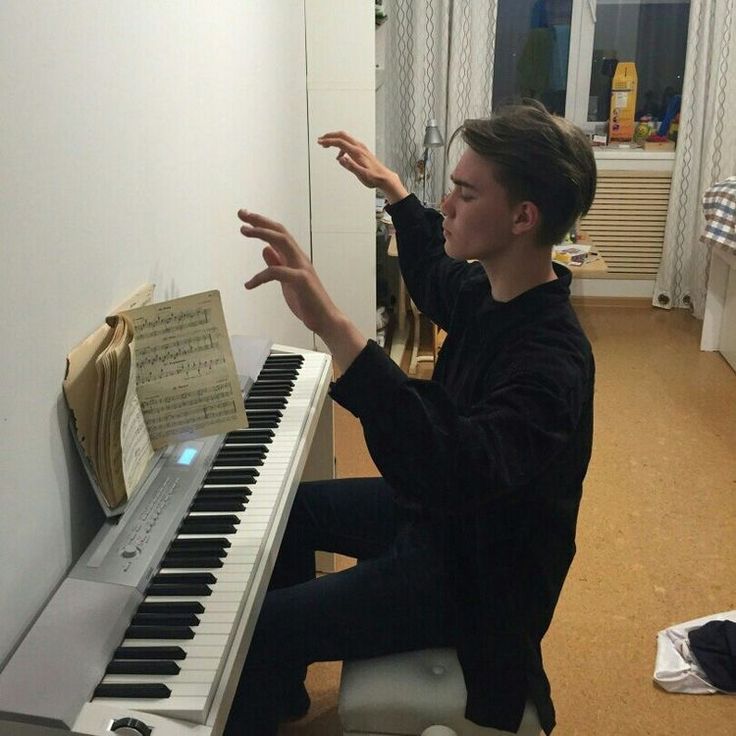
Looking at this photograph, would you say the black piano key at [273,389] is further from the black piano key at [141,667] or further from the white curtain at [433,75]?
the white curtain at [433,75]

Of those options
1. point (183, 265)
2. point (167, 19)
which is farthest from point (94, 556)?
point (167, 19)

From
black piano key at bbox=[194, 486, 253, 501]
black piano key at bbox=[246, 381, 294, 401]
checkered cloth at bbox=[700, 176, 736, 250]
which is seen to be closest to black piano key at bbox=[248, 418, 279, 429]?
black piano key at bbox=[246, 381, 294, 401]

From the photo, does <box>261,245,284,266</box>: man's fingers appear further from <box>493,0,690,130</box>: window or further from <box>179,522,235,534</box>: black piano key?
<box>493,0,690,130</box>: window

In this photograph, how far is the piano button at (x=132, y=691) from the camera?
0.94 meters

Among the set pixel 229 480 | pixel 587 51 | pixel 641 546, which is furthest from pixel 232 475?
pixel 587 51

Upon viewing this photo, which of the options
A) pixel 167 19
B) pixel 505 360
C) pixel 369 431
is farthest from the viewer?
pixel 167 19

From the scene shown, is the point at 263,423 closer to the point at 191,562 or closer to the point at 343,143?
the point at 191,562

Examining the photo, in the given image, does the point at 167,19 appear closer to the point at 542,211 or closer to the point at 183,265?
the point at 183,265

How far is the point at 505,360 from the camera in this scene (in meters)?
1.26

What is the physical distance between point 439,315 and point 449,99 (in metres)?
3.00

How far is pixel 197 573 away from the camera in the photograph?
1170mm

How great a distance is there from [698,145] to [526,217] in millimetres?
3553

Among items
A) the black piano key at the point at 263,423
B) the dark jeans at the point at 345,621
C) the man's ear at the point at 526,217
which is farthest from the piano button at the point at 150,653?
the man's ear at the point at 526,217

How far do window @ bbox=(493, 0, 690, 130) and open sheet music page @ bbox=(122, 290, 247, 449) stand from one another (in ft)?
11.8
